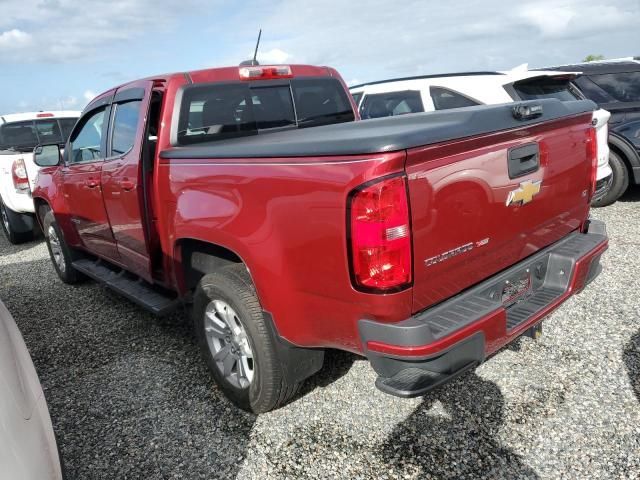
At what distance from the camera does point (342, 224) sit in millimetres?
1960

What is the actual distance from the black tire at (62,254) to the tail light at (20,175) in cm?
165

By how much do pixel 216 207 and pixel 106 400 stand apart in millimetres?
1553

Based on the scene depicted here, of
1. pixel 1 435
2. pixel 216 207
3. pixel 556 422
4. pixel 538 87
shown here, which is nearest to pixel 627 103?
pixel 538 87

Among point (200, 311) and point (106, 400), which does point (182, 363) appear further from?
point (200, 311)

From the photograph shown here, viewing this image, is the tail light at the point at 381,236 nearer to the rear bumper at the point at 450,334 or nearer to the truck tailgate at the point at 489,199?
the truck tailgate at the point at 489,199

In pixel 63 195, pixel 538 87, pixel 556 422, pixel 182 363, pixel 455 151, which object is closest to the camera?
pixel 455 151

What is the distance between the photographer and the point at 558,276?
2.70 metres

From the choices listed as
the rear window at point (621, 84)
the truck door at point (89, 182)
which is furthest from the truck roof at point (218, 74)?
the rear window at point (621, 84)

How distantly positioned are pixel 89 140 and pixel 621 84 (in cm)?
678

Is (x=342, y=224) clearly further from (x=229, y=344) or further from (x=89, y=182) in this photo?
(x=89, y=182)

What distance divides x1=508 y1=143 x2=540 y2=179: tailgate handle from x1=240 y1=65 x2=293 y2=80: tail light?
1958 millimetres

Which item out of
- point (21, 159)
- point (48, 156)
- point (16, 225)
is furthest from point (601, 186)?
point (16, 225)

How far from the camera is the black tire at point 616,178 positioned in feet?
21.9

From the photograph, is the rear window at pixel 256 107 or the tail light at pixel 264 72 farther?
the tail light at pixel 264 72
